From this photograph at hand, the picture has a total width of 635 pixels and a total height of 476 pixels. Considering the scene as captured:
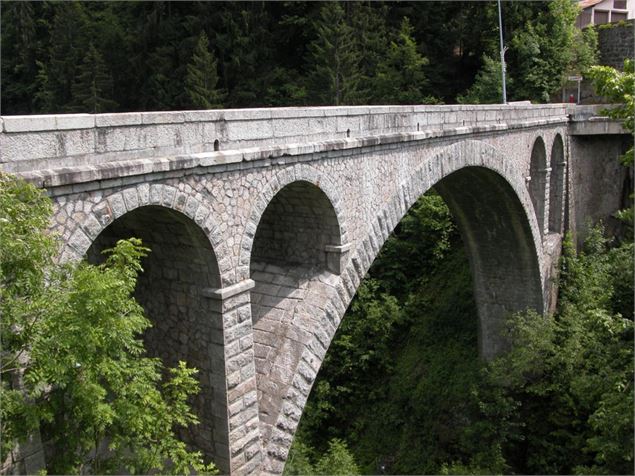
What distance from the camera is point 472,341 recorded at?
22375mm

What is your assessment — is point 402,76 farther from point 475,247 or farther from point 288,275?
point 288,275

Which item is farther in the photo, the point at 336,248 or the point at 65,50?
the point at 65,50

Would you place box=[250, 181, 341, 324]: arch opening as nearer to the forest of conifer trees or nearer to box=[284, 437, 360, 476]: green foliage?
box=[284, 437, 360, 476]: green foliage

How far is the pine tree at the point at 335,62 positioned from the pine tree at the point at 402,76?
1.39 m

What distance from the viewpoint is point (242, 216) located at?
26.3ft

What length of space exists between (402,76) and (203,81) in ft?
27.6

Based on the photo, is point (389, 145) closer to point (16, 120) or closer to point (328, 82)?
point (16, 120)

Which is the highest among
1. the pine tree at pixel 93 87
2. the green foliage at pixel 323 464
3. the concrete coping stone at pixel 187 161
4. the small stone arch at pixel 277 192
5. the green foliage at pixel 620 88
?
the pine tree at pixel 93 87

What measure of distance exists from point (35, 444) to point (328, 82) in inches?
922

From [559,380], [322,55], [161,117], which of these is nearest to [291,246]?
[161,117]

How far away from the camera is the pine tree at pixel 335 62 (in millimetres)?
26891

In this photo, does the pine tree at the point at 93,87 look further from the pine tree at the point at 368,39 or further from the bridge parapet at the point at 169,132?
the bridge parapet at the point at 169,132

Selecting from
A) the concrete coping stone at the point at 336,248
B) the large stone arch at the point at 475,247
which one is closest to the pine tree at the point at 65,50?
the large stone arch at the point at 475,247

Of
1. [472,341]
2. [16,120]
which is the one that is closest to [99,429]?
[16,120]
